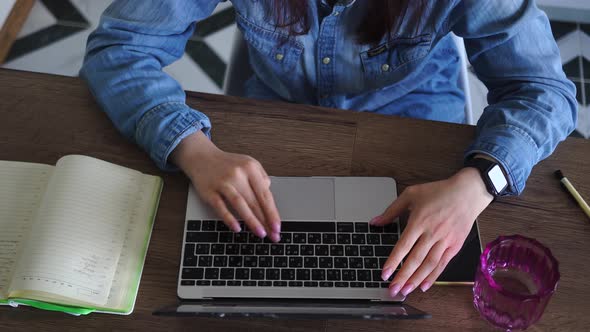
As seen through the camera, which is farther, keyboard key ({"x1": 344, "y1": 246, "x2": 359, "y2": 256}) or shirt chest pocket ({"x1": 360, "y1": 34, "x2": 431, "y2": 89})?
shirt chest pocket ({"x1": 360, "y1": 34, "x2": 431, "y2": 89})

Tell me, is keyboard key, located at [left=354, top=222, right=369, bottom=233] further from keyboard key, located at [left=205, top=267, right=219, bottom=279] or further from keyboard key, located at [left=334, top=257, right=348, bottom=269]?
keyboard key, located at [left=205, top=267, right=219, bottom=279]

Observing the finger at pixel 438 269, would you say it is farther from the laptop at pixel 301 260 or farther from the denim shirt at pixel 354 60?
the denim shirt at pixel 354 60

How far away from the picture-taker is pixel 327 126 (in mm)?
840

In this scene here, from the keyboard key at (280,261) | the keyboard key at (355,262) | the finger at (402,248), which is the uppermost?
the finger at (402,248)

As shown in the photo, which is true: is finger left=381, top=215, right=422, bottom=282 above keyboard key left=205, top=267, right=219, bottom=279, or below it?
above

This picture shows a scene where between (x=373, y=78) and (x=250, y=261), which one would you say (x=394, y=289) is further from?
(x=373, y=78)

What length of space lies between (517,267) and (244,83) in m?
0.62

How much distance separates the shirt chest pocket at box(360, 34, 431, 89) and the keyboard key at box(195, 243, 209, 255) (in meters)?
0.42

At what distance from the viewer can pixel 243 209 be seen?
Result: 0.72m

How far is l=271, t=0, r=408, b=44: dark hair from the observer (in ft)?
2.52

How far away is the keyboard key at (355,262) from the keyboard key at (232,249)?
0.15 meters

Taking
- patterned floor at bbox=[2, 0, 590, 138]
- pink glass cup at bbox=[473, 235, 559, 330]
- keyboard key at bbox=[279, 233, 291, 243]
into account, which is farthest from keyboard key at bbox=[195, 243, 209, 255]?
patterned floor at bbox=[2, 0, 590, 138]

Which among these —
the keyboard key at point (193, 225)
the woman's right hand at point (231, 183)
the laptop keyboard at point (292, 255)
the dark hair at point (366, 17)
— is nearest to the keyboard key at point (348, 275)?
the laptop keyboard at point (292, 255)

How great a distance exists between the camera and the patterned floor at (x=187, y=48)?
1.78 meters
